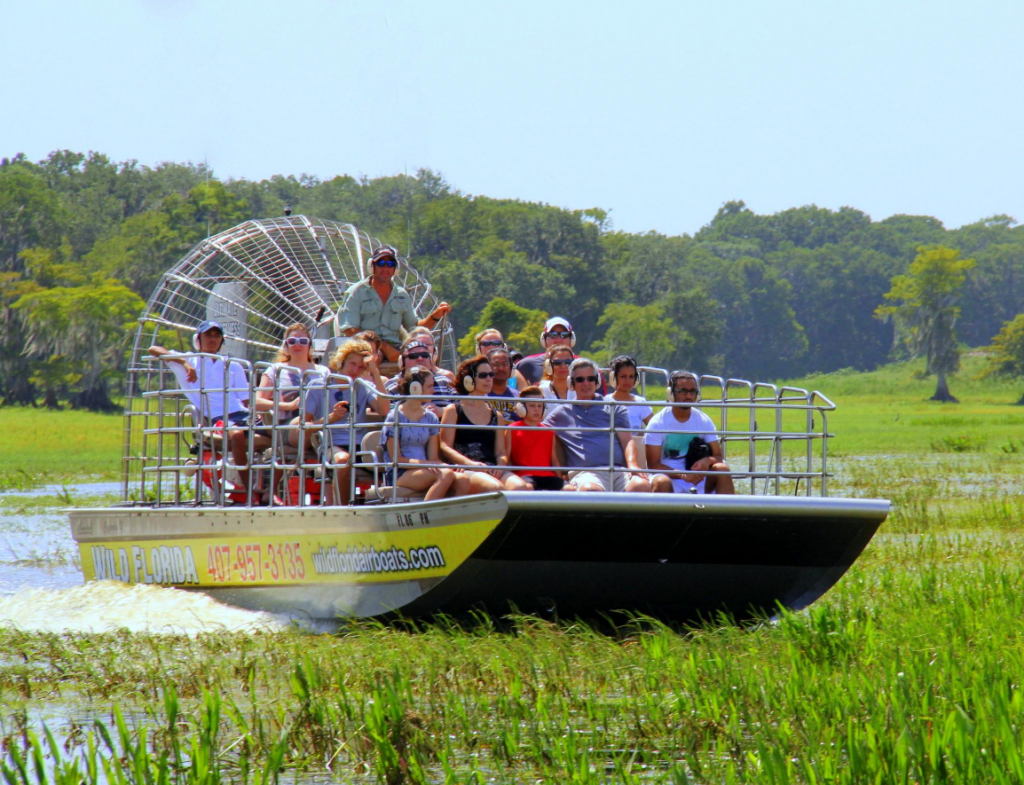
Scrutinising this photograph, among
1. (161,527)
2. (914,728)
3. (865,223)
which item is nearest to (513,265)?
(161,527)

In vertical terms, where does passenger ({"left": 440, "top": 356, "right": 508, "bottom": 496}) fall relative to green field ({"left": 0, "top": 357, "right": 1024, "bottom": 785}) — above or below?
above

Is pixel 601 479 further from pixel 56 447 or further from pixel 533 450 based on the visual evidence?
pixel 56 447

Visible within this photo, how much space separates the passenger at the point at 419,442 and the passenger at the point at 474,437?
72 mm

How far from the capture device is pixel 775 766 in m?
4.99

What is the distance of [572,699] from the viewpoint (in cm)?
695

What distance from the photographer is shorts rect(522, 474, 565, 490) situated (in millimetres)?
9398

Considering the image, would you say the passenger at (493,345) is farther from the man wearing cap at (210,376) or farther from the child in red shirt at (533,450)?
the man wearing cap at (210,376)

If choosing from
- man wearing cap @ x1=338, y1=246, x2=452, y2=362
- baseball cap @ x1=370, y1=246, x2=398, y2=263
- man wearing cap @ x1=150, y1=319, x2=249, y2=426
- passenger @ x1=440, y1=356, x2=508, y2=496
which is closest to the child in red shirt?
passenger @ x1=440, y1=356, x2=508, y2=496

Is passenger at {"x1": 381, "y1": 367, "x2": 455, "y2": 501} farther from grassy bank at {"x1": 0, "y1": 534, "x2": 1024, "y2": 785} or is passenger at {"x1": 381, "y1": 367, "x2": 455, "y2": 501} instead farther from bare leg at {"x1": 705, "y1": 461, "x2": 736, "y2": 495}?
bare leg at {"x1": 705, "y1": 461, "x2": 736, "y2": 495}

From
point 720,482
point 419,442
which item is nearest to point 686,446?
point 720,482

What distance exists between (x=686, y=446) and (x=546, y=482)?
38.4 inches

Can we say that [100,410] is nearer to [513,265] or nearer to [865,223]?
[513,265]

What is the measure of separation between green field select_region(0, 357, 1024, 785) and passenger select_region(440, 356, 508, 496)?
0.88 m

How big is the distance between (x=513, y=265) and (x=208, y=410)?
7346 cm
